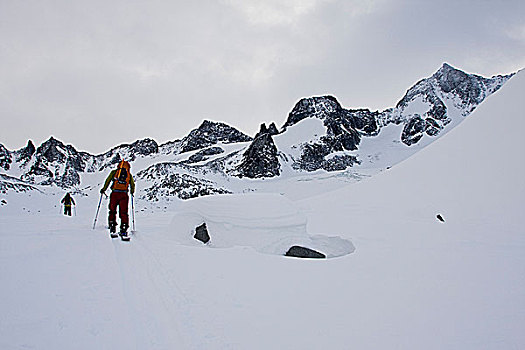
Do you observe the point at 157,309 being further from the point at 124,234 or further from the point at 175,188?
the point at 175,188

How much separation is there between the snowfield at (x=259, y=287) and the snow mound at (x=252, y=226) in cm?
3

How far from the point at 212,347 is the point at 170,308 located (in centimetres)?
79

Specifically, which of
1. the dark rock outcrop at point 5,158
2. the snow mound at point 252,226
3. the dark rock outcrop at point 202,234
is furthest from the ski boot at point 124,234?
the dark rock outcrop at point 5,158

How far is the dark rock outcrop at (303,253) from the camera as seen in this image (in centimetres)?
631

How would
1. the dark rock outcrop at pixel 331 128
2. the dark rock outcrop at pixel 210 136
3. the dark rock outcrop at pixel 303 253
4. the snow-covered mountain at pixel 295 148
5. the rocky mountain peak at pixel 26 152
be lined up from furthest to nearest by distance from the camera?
1. the dark rock outcrop at pixel 210 136
2. the rocky mountain peak at pixel 26 152
3. the dark rock outcrop at pixel 331 128
4. the snow-covered mountain at pixel 295 148
5. the dark rock outcrop at pixel 303 253

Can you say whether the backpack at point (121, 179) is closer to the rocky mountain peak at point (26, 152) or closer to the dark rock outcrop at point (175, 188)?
the dark rock outcrop at point (175, 188)

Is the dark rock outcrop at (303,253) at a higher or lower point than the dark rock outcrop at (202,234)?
lower

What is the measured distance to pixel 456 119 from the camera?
241ft

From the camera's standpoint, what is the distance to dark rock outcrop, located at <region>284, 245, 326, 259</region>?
20.7 feet

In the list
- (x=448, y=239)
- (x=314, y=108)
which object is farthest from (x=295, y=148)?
(x=448, y=239)

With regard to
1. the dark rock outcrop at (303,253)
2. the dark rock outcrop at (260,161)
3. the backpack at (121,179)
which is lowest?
→ the dark rock outcrop at (303,253)

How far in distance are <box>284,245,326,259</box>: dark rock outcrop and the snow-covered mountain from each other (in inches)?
1053

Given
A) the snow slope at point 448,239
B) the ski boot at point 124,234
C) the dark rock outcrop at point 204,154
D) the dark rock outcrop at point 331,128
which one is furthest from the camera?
the dark rock outcrop at point 204,154

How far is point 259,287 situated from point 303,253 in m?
2.76
